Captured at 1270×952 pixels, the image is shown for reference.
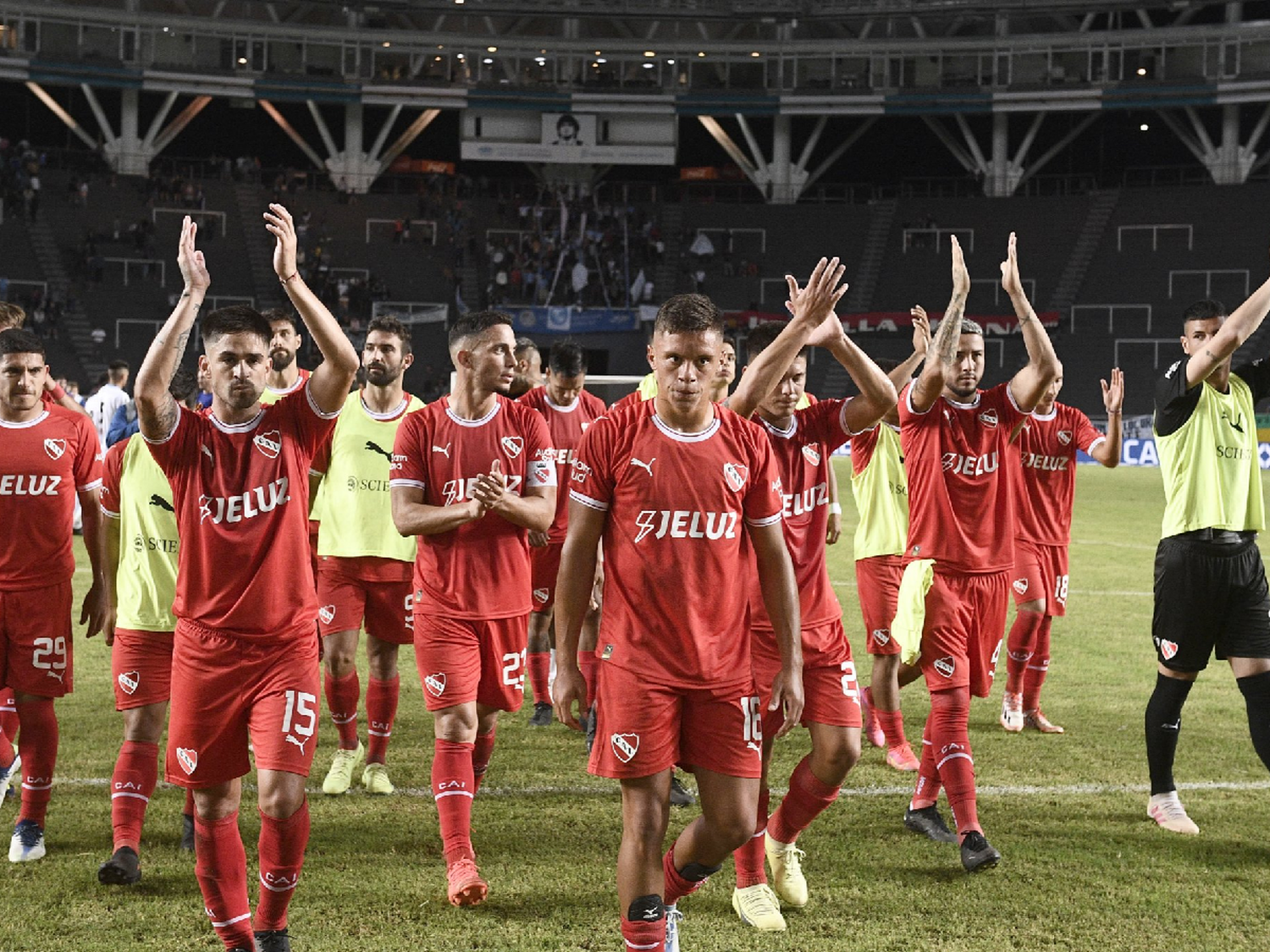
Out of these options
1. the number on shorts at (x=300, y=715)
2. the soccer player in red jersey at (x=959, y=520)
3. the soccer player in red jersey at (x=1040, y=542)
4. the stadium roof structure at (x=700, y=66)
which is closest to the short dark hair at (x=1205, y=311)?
the soccer player in red jersey at (x=959, y=520)

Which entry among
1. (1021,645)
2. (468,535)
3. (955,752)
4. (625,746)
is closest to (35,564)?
(468,535)

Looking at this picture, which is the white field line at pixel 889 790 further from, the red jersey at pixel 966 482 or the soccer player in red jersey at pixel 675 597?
the soccer player in red jersey at pixel 675 597

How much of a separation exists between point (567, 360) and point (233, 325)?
432 centimetres

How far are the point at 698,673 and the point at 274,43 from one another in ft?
147

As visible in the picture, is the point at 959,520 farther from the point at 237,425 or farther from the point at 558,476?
the point at 237,425

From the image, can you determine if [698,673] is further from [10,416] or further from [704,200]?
[704,200]

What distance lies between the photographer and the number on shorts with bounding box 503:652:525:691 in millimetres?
5902

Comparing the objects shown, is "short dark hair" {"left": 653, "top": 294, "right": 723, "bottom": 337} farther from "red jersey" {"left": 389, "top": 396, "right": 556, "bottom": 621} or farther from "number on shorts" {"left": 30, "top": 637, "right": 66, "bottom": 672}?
"number on shorts" {"left": 30, "top": 637, "right": 66, "bottom": 672}

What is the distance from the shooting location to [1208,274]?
1578 inches

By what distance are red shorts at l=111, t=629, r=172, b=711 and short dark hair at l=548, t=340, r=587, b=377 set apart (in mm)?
3662

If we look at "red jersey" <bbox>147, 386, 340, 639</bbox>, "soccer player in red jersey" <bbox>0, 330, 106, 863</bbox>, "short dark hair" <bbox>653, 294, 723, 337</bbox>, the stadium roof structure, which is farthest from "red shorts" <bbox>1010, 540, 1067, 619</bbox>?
the stadium roof structure

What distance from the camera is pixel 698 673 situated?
4.41m

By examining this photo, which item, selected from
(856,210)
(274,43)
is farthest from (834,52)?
(274,43)

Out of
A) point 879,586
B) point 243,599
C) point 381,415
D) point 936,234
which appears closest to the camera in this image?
point 243,599
